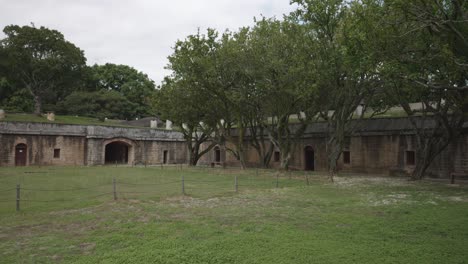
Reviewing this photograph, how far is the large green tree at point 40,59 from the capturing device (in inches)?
1419

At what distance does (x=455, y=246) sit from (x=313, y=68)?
47.2 ft

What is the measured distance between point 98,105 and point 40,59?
10662 mm

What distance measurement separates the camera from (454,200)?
38.8ft

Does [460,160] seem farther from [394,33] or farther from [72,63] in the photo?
[72,63]

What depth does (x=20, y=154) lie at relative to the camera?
29.3 m

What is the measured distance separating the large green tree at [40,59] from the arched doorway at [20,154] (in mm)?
10548

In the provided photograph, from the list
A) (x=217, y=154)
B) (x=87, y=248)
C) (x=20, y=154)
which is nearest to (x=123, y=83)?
(x=217, y=154)

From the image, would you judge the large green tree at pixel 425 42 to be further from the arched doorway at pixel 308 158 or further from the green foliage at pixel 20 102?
the green foliage at pixel 20 102

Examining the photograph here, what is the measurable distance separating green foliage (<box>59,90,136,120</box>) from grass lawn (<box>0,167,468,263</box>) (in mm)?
34252

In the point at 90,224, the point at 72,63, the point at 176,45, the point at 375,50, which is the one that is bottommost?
the point at 90,224

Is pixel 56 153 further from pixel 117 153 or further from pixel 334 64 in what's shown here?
pixel 334 64

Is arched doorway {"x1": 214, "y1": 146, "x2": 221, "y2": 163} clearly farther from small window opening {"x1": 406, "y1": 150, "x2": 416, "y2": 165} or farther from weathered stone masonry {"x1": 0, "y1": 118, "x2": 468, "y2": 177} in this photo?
small window opening {"x1": 406, "y1": 150, "x2": 416, "y2": 165}

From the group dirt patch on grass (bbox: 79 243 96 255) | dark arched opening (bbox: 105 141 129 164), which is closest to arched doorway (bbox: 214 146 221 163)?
dark arched opening (bbox: 105 141 129 164)

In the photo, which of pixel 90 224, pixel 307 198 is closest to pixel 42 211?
pixel 90 224
